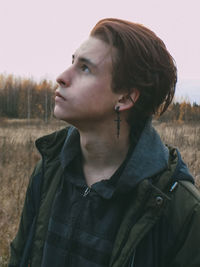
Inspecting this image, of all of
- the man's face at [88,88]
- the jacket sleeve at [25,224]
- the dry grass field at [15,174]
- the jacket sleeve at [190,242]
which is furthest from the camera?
the dry grass field at [15,174]

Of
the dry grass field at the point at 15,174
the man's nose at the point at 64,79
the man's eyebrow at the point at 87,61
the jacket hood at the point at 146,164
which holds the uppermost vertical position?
the man's eyebrow at the point at 87,61

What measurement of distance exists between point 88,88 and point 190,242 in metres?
0.89

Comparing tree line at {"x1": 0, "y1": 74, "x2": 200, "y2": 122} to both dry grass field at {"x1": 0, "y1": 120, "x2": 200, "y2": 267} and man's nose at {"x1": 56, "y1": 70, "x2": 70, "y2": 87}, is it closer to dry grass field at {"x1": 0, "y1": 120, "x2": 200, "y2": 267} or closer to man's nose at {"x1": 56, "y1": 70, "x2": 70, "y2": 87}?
dry grass field at {"x1": 0, "y1": 120, "x2": 200, "y2": 267}

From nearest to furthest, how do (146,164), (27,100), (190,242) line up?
(190,242)
(146,164)
(27,100)

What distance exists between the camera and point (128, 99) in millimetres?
1419

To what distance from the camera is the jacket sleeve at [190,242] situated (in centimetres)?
108

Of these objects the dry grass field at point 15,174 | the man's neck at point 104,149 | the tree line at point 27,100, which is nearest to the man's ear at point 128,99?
the man's neck at point 104,149

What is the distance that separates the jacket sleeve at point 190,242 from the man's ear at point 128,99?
620 millimetres

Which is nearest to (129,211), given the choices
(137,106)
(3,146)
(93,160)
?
(93,160)

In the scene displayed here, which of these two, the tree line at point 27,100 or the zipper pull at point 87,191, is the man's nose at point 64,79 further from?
the tree line at point 27,100

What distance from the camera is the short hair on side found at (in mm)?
1300

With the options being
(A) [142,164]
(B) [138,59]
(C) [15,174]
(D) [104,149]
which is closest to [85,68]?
(B) [138,59]

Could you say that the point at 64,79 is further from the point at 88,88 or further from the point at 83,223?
the point at 83,223

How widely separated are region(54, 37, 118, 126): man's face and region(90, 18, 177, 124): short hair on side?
0.05 meters
